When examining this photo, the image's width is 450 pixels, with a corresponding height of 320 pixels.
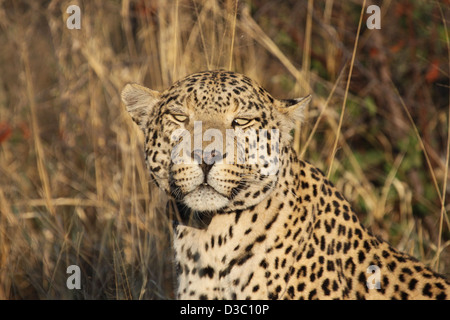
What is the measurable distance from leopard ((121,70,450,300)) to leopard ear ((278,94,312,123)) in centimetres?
1

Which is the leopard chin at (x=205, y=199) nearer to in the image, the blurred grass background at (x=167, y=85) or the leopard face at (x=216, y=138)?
the leopard face at (x=216, y=138)

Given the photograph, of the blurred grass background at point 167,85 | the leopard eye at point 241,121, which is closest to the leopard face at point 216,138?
the leopard eye at point 241,121

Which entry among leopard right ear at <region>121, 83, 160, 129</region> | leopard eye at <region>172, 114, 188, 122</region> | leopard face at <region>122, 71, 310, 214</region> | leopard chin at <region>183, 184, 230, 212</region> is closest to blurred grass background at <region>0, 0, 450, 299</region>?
leopard right ear at <region>121, 83, 160, 129</region>

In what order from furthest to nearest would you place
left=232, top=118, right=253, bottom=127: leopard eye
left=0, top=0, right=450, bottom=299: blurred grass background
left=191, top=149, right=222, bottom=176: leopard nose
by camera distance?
left=0, top=0, right=450, bottom=299: blurred grass background < left=232, top=118, right=253, bottom=127: leopard eye < left=191, top=149, right=222, bottom=176: leopard nose

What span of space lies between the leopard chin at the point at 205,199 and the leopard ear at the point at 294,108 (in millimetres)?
662

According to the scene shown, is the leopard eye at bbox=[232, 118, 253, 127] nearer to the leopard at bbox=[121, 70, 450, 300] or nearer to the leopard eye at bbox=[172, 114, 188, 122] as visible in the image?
the leopard at bbox=[121, 70, 450, 300]

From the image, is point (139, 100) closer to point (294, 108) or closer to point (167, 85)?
point (294, 108)

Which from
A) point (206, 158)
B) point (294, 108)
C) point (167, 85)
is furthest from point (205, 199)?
point (167, 85)

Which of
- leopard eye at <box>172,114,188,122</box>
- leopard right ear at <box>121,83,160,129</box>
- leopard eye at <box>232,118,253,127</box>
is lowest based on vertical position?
leopard eye at <box>232,118,253,127</box>

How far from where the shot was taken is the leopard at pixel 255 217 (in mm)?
3637

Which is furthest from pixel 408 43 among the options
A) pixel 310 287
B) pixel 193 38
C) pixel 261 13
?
pixel 310 287

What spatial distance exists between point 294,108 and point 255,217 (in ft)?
2.19

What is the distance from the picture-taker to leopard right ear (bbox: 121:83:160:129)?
4098 millimetres
